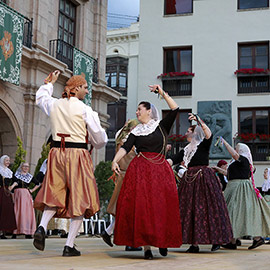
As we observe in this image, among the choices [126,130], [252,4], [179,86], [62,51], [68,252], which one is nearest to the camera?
[68,252]

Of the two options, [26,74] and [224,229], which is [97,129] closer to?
[224,229]

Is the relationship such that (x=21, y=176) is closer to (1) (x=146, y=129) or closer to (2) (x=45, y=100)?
(2) (x=45, y=100)

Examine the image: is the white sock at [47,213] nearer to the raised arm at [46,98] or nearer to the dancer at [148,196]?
the dancer at [148,196]

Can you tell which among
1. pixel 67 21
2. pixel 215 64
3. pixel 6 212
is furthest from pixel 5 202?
pixel 215 64

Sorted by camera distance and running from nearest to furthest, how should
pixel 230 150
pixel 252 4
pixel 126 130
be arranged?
pixel 126 130, pixel 230 150, pixel 252 4

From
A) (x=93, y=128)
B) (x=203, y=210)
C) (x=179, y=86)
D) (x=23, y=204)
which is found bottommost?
(x=23, y=204)

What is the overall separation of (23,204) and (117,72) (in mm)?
22437

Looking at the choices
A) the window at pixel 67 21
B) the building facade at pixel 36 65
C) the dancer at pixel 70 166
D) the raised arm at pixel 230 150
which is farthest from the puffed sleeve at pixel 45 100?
the window at pixel 67 21

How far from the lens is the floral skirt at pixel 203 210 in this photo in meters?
5.96

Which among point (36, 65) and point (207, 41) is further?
point (207, 41)

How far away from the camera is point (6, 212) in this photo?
34.8 feet

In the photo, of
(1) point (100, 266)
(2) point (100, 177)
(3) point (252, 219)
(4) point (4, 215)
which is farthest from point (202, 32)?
(1) point (100, 266)

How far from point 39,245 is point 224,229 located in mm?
2340

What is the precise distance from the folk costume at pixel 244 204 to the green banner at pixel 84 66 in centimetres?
966
